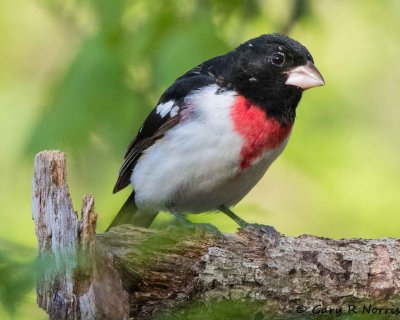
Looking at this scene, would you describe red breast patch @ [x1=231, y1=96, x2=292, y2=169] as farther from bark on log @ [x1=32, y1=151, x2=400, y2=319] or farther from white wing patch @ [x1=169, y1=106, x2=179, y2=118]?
bark on log @ [x1=32, y1=151, x2=400, y2=319]

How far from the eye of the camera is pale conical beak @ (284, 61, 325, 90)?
13.4 ft

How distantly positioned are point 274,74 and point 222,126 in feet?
1.42

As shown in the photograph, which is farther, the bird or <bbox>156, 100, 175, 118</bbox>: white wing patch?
<bbox>156, 100, 175, 118</bbox>: white wing patch

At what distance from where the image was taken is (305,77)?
413 cm

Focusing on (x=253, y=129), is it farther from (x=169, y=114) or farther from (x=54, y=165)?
(x=54, y=165)

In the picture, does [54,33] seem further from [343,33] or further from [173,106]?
[173,106]

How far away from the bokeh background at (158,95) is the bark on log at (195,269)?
0.64 ft

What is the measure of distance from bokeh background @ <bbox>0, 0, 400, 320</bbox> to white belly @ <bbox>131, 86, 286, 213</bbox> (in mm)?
144

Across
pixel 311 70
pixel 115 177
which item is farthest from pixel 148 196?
pixel 311 70

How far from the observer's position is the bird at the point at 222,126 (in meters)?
4.06

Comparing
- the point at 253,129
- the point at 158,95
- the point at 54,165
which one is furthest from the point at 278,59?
the point at 54,165

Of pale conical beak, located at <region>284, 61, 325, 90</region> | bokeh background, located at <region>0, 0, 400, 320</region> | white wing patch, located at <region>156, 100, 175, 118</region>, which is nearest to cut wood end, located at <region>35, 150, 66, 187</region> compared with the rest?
bokeh background, located at <region>0, 0, 400, 320</region>

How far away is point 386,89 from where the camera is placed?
674 cm

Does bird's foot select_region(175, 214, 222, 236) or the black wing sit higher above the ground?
the black wing
